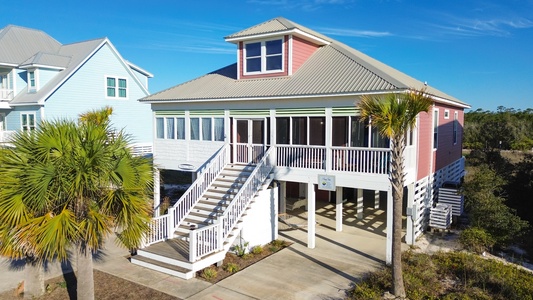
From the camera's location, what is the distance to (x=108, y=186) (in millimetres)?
8102

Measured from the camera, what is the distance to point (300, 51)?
16.5m

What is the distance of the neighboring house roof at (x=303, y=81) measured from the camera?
42.7ft

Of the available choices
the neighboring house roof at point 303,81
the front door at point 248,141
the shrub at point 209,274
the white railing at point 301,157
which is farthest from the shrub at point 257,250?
the neighboring house roof at point 303,81

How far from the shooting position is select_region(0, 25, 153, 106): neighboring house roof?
1008 inches

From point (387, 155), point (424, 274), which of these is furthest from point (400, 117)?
point (424, 274)

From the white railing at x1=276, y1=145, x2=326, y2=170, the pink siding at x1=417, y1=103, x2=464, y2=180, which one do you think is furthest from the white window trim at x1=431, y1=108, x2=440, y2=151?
the white railing at x1=276, y1=145, x2=326, y2=170

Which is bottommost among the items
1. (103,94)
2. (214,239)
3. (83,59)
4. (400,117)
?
(214,239)

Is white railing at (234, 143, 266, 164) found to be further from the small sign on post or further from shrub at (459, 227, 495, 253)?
shrub at (459, 227, 495, 253)

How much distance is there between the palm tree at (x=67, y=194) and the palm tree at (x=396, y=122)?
5530 millimetres

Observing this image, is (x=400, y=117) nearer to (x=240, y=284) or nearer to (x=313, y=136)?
(x=240, y=284)

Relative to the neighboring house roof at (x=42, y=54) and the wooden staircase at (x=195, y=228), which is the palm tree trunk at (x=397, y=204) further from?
the neighboring house roof at (x=42, y=54)

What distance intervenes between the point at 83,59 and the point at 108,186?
69.2ft

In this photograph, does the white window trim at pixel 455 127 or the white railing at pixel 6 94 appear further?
the white railing at pixel 6 94

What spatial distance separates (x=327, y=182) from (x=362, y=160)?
138cm
